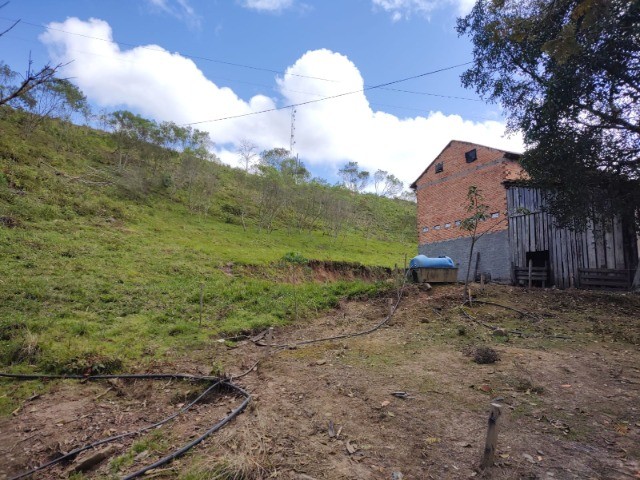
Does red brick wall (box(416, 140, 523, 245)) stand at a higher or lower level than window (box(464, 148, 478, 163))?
lower

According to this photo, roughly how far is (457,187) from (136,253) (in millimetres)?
17329

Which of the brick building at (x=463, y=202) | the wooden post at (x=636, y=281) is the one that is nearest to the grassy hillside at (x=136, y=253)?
the brick building at (x=463, y=202)

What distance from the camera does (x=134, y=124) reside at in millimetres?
35750

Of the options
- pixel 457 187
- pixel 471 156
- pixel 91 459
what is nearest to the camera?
pixel 91 459

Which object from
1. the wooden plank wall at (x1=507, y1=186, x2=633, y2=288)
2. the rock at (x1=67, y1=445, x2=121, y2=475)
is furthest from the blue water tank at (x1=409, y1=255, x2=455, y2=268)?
the rock at (x1=67, y1=445, x2=121, y2=475)

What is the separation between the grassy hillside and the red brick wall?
615 cm

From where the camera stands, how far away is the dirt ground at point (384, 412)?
3.65 m

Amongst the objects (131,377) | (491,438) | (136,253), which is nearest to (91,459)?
(131,377)

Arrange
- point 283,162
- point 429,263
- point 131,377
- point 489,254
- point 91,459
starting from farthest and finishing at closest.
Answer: point 283,162 < point 489,254 < point 429,263 < point 131,377 < point 91,459

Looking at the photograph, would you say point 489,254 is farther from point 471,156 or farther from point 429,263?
point 471,156

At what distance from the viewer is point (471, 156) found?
18766 mm

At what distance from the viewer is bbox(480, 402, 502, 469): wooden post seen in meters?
3.31

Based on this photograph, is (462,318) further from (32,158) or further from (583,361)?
(32,158)

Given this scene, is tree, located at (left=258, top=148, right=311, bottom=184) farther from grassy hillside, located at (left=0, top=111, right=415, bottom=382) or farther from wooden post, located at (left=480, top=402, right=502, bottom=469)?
wooden post, located at (left=480, top=402, right=502, bottom=469)
